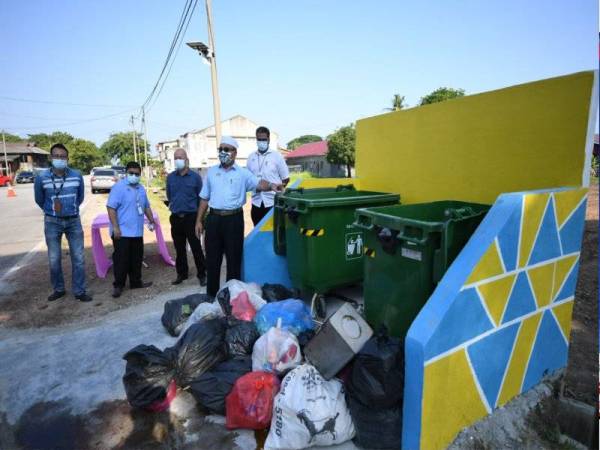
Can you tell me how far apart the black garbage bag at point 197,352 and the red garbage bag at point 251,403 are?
383mm

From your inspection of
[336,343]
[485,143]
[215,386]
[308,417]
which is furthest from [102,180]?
[308,417]

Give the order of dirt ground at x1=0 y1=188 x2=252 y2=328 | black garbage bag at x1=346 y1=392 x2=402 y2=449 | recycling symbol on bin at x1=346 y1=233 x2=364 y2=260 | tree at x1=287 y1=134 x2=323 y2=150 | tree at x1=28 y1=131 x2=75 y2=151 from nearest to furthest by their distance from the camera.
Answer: black garbage bag at x1=346 y1=392 x2=402 y2=449 → recycling symbol on bin at x1=346 y1=233 x2=364 y2=260 → dirt ground at x1=0 y1=188 x2=252 y2=328 → tree at x1=28 y1=131 x2=75 y2=151 → tree at x1=287 y1=134 x2=323 y2=150

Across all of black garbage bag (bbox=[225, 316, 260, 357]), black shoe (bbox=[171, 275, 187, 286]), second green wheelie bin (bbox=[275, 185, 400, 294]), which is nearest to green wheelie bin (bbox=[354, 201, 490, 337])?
second green wheelie bin (bbox=[275, 185, 400, 294])

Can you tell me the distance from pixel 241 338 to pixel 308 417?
989mm

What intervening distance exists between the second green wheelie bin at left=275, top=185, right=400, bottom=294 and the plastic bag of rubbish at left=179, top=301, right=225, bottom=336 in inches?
35.3

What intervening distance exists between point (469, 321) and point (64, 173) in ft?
15.8

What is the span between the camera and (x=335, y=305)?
414 centimetres

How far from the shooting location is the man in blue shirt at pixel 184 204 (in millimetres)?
5219

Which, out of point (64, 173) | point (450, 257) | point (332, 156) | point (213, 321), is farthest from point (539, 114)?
point (332, 156)

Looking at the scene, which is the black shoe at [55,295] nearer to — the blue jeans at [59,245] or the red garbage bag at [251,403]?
the blue jeans at [59,245]

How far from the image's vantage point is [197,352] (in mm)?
2770

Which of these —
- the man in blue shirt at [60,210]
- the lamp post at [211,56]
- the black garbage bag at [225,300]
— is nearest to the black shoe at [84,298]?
the man in blue shirt at [60,210]

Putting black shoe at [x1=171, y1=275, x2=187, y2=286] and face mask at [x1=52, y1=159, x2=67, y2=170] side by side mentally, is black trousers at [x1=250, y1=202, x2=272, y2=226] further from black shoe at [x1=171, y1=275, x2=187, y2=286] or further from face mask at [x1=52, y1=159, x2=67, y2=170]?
face mask at [x1=52, y1=159, x2=67, y2=170]

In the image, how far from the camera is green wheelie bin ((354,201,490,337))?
100 inches
